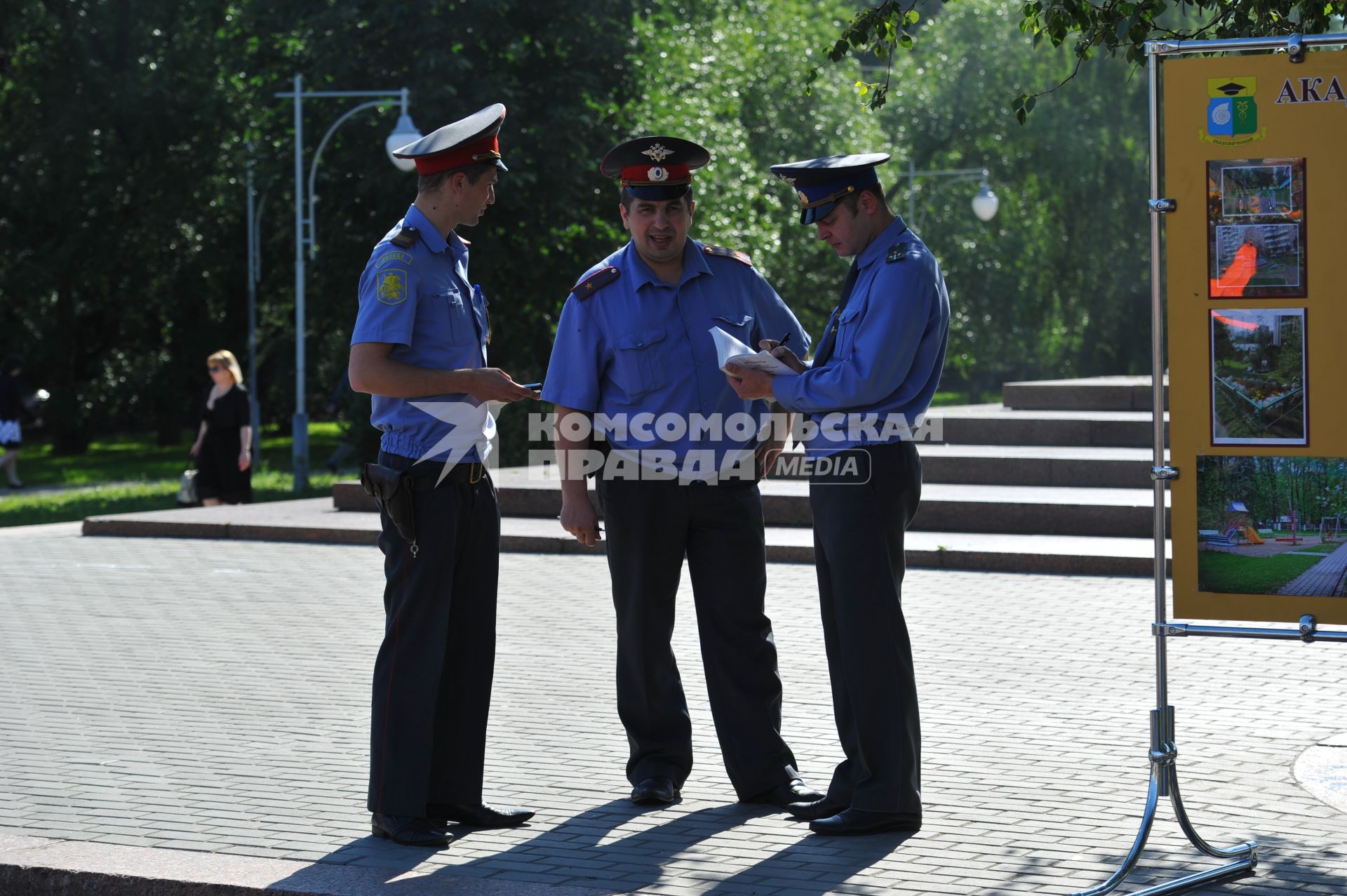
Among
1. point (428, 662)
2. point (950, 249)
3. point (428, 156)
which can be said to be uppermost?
point (950, 249)

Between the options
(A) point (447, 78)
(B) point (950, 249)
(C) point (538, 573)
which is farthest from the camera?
(B) point (950, 249)

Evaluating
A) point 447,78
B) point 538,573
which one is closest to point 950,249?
point 447,78

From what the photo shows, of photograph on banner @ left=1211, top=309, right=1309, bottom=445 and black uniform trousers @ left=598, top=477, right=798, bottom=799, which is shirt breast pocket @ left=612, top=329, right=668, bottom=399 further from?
photograph on banner @ left=1211, top=309, right=1309, bottom=445

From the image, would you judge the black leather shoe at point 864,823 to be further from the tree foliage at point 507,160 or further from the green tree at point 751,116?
the green tree at point 751,116

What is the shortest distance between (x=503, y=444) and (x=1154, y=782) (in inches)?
732

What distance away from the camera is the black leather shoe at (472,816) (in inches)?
195

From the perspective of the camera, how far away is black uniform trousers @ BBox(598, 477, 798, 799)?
5.19 metres

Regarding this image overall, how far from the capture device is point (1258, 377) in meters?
4.22

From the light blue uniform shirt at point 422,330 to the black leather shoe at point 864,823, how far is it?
1491 millimetres

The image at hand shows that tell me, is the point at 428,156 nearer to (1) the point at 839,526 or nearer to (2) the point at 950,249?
(1) the point at 839,526

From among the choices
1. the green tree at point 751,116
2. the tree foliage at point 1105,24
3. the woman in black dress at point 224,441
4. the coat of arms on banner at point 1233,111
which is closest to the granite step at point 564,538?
the woman in black dress at point 224,441

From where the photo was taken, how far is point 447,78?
2425cm

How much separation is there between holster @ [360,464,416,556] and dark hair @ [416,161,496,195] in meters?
0.84

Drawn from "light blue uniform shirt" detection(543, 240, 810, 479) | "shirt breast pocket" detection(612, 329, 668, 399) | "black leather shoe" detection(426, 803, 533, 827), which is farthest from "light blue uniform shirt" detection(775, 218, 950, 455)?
"black leather shoe" detection(426, 803, 533, 827)
